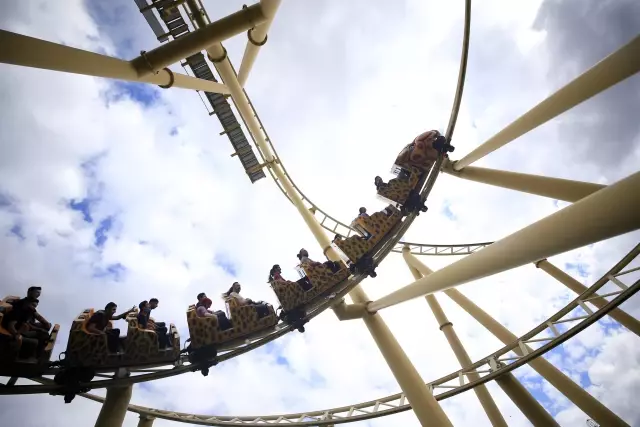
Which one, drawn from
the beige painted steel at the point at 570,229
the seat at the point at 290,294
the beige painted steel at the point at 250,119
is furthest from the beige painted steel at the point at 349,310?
the beige painted steel at the point at 570,229

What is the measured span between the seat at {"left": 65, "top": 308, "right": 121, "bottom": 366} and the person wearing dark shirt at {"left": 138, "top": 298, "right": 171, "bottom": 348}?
52 cm

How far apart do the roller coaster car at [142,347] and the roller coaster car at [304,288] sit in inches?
71.9

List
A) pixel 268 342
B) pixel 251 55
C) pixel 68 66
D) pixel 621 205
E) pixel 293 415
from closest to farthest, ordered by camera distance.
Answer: pixel 621 205
pixel 68 66
pixel 268 342
pixel 251 55
pixel 293 415

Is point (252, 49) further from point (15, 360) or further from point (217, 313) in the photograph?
point (15, 360)

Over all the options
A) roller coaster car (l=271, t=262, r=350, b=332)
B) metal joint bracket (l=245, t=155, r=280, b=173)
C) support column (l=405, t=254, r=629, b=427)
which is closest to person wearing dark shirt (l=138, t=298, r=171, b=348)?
roller coaster car (l=271, t=262, r=350, b=332)

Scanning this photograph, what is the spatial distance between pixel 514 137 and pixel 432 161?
1.12 meters

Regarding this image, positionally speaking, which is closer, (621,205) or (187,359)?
(621,205)

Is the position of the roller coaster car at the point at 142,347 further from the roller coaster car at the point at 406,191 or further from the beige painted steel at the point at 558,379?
the beige painted steel at the point at 558,379

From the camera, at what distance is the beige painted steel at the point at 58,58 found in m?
2.03

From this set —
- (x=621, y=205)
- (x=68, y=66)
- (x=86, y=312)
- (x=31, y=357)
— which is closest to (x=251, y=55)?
(x=68, y=66)

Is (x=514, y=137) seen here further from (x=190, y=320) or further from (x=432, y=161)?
(x=190, y=320)

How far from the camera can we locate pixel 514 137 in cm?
448

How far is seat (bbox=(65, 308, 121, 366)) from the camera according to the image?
4.56 meters

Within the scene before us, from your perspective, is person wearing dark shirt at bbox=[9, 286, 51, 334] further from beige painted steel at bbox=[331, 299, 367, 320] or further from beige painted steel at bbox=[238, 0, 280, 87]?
beige painted steel at bbox=[238, 0, 280, 87]
